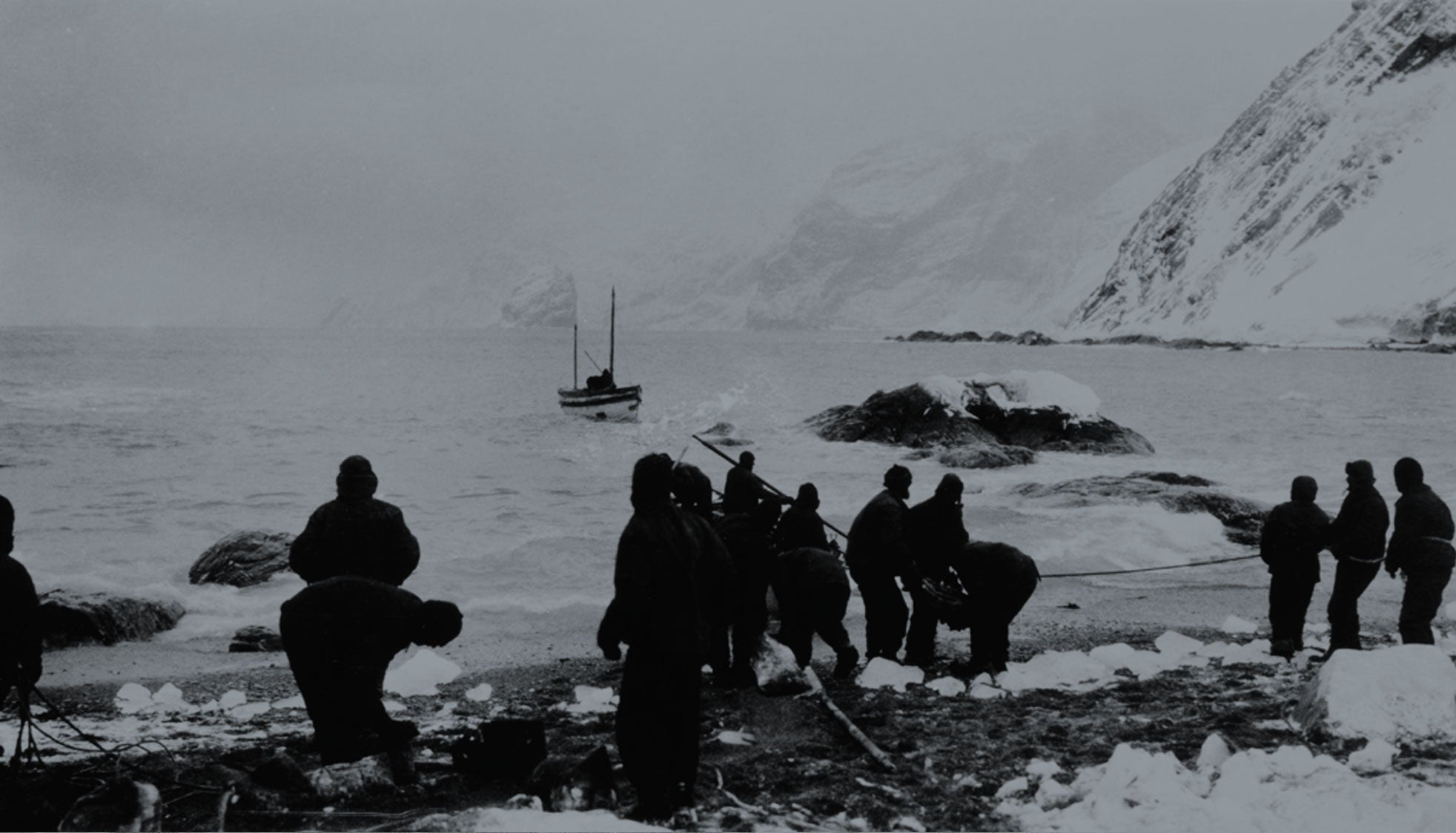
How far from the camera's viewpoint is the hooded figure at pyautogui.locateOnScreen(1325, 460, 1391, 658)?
28.3 feet

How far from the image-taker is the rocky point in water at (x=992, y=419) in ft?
95.6

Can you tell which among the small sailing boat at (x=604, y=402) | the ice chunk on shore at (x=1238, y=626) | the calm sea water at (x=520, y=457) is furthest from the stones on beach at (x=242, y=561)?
the small sailing boat at (x=604, y=402)

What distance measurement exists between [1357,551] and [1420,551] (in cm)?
42

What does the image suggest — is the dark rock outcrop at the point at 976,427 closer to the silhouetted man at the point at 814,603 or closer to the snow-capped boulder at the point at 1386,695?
the silhouetted man at the point at 814,603

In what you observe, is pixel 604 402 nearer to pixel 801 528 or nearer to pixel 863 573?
pixel 801 528

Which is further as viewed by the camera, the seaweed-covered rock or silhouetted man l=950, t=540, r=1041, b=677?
the seaweed-covered rock

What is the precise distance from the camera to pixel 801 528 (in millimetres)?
8961

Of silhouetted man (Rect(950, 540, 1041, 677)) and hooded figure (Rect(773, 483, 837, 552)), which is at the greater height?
hooded figure (Rect(773, 483, 837, 552))

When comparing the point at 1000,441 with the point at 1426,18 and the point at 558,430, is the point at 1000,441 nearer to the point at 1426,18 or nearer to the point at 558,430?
the point at 558,430

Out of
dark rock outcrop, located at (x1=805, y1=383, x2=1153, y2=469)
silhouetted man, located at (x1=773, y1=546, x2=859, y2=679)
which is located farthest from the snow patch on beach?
dark rock outcrop, located at (x1=805, y1=383, x2=1153, y2=469)

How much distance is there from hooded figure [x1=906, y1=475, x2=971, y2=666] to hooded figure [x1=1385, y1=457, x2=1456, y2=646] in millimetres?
3106

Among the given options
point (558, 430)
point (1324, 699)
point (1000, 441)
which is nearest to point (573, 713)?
point (1324, 699)

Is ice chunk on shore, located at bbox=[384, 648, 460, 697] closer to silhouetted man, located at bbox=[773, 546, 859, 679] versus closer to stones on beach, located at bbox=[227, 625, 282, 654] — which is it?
stones on beach, located at bbox=[227, 625, 282, 654]

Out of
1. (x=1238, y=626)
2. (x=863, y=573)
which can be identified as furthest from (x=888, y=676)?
(x=1238, y=626)
